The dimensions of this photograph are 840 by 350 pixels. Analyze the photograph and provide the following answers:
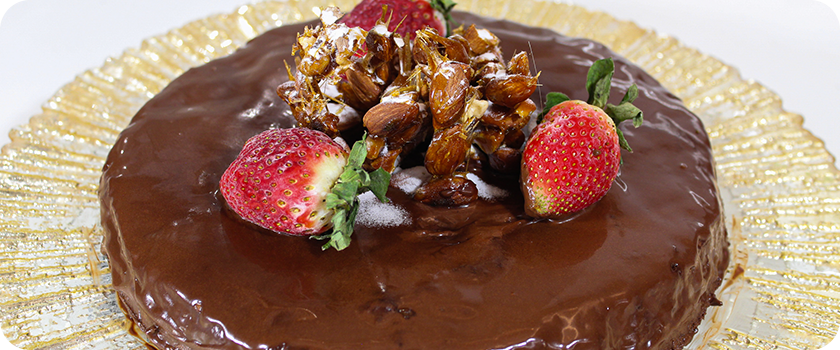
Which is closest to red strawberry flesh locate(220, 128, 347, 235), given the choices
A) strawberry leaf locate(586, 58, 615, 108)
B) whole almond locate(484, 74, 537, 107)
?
whole almond locate(484, 74, 537, 107)

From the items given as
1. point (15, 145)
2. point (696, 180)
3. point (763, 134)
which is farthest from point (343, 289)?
point (763, 134)

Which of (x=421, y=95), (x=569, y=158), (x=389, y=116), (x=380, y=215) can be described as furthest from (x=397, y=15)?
(x=569, y=158)

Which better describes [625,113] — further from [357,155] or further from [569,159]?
[357,155]

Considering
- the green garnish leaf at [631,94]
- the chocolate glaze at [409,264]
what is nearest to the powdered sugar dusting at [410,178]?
the chocolate glaze at [409,264]

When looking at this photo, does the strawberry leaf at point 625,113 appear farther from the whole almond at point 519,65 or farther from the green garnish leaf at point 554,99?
the whole almond at point 519,65

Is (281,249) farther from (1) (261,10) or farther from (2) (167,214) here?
(1) (261,10)

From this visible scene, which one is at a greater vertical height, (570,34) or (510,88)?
(510,88)
